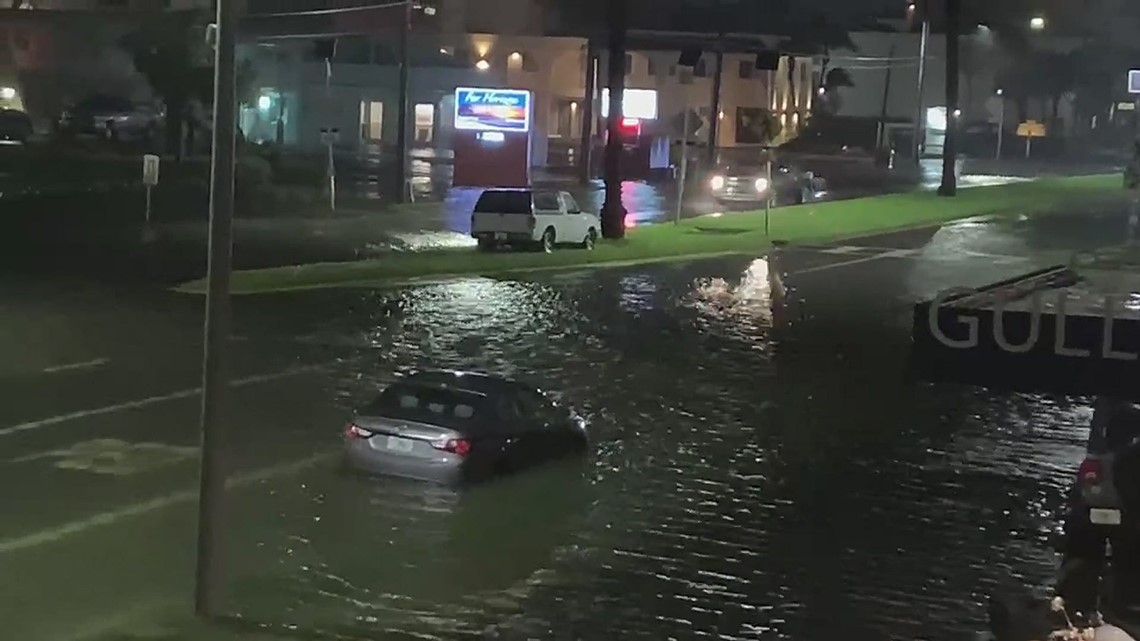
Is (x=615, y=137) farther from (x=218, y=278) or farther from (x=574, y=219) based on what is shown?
(x=218, y=278)

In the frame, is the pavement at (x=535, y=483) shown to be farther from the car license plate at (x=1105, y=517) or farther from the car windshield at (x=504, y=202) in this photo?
the car windshield at (x=504, y=202)

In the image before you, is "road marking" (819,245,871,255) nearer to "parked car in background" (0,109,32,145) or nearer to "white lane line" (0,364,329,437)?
"white lane line" (0,364,329,437)

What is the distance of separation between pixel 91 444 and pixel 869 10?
356 ft

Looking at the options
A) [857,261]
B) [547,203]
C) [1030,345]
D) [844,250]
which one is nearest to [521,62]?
[844,250]

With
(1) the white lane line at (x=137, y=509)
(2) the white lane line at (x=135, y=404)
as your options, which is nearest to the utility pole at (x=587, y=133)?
(2) the white lane line at (x=135, y=404)

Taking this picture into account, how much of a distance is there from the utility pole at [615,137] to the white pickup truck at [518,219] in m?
2.54

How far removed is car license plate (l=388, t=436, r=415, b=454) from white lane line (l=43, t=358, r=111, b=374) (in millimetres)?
7933

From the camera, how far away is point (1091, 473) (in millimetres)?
14312

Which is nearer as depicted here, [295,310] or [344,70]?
[295,310]

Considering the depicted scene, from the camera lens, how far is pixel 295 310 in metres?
31.2

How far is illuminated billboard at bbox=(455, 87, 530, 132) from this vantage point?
2544 inches

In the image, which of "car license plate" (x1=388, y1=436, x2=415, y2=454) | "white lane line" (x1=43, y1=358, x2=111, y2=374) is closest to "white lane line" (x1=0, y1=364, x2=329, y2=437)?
"white lane line" (x1=43, y1=358, x2=111, y2=374)

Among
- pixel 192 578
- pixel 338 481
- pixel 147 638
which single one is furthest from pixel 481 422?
pixel 147 638

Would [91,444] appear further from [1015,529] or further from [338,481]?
[1015,529]
